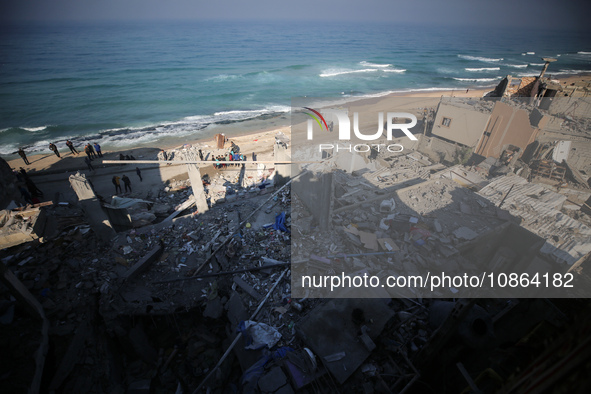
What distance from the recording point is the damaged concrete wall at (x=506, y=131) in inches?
573

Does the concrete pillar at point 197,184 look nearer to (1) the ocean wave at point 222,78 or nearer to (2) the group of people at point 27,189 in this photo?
(2) the group of people at point 27,189

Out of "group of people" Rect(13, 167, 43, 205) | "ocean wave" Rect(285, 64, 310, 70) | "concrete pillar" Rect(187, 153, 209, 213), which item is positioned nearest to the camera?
"concrete pillar" Rect(187, 153, 209, 213)

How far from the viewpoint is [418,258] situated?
313 inches

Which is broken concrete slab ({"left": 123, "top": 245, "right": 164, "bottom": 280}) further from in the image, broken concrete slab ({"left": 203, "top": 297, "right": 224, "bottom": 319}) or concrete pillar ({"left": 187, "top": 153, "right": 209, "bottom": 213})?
concrete pillar ({"left": 187, "top": 153, "right": 209, "bottom": 213})

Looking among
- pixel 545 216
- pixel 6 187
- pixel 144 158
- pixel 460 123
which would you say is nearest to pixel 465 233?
pixel 545 216

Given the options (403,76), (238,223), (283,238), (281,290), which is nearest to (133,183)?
(238,223)

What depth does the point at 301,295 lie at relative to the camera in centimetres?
690

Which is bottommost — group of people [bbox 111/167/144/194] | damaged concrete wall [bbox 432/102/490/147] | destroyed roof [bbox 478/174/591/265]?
group of people [bbox 111/167/144/194]

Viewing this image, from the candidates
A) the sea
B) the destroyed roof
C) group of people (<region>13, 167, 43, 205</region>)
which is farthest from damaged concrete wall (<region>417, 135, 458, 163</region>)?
group of people (<region>13, 167, 43, 205</region>)

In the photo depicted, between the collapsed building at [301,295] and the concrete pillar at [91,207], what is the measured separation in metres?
0.04

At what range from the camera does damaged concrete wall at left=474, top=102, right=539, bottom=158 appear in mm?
14562

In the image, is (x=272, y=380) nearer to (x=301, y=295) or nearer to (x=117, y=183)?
(x=301, y=295)

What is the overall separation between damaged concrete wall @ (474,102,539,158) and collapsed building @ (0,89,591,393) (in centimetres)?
391

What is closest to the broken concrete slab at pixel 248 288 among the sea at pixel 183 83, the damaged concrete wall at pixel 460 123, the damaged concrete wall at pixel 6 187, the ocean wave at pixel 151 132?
the damaged concrete wall at pixel 6 187
